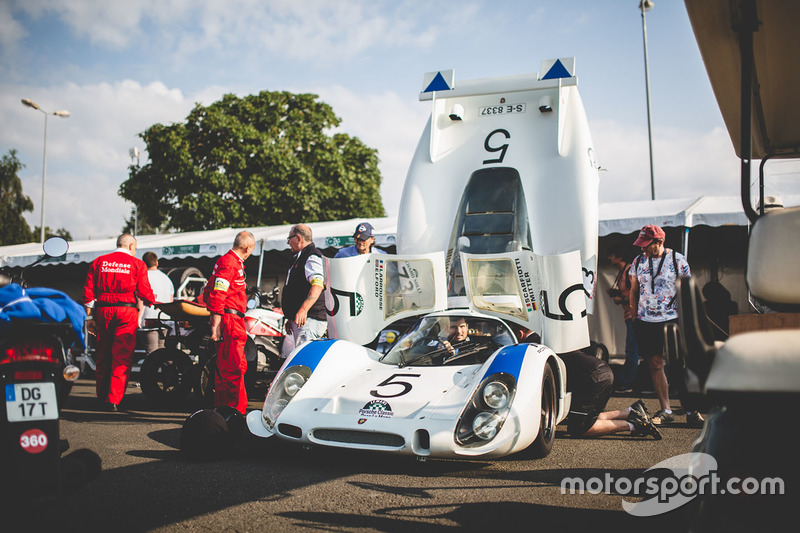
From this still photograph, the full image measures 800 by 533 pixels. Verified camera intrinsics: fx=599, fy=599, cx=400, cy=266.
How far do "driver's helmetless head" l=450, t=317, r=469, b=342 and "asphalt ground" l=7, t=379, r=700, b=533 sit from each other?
1.06 m

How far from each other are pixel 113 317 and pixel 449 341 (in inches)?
138

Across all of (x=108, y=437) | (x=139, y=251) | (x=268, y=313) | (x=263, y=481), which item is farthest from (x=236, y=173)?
(x=263, y=481)

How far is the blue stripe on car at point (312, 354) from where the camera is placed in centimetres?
438

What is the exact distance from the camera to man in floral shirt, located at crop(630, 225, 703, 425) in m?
5.34

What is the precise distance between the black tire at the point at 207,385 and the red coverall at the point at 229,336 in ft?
2.66

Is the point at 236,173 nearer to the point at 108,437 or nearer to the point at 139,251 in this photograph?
the point at 139,251

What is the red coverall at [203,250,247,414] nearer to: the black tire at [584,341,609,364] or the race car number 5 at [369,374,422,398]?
the race car number 5 at [369,374,422,398]

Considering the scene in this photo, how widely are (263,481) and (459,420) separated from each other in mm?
1186

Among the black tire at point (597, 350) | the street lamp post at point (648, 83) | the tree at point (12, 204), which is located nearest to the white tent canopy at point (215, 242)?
the black tire at point (597, 350)

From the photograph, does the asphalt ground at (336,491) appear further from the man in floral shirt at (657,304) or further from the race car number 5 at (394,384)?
the man in floral shirt at (657,304)

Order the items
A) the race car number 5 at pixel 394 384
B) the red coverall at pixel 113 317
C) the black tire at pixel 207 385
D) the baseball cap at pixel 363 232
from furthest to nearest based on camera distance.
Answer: the baseball cap at pixel 363 232
the black tire at pixel 207 385
the red coverall at pixel 113 317
the race car number 5 at pixel 394 384

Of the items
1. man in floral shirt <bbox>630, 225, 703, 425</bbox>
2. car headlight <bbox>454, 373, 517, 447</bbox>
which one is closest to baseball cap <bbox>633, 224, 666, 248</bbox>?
man in floral shirt <bbox>630, 225, 703, 425</bbox>

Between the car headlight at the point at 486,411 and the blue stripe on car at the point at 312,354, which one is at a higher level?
the blue stripe on car at the point at 312,354

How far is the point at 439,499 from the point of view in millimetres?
3068
